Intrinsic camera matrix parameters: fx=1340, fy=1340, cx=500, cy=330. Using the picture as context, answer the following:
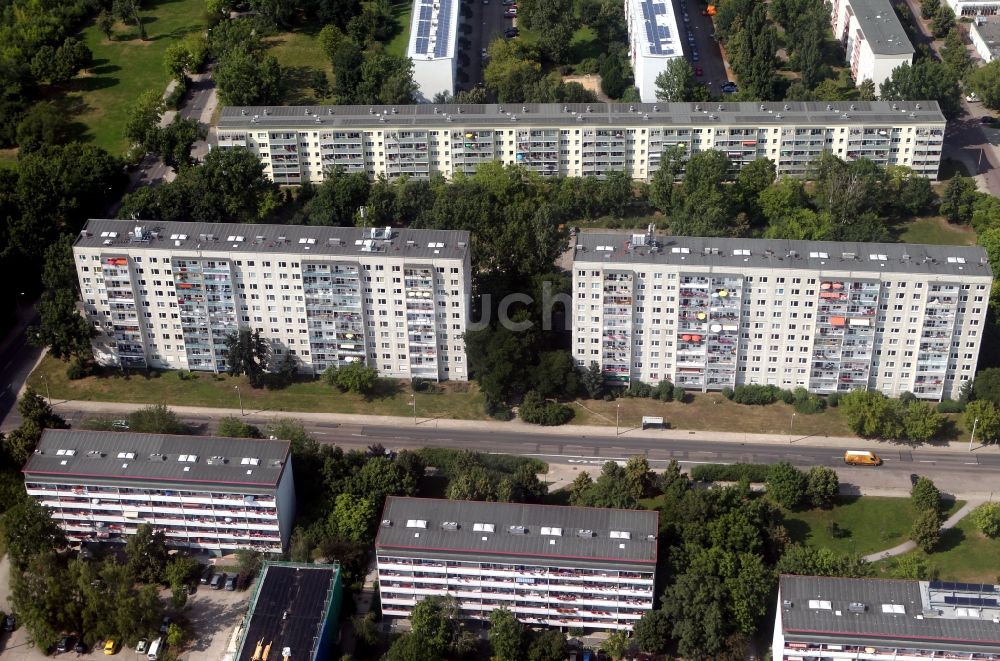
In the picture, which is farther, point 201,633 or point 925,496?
point 925,496

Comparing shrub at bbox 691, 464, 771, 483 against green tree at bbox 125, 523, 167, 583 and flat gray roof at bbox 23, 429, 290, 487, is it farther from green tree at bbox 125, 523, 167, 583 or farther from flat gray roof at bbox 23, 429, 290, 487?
green tree at bbox 125, 523, 167, 583

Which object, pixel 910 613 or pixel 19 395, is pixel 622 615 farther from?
pixel 19 395

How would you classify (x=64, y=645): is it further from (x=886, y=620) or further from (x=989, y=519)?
(x=989, y=519)

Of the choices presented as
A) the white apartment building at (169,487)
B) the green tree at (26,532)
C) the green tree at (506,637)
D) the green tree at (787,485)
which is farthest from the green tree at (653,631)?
the green tree at (26,532)

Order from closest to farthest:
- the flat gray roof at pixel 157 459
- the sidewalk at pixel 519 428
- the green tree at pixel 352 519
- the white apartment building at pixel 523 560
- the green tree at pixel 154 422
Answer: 1. the white apartment building at pixel 523 560
2. the flat gray roof at pixel 157 459
3. the green tree at pixel 352 519
4. the green tree at pixel 154 422
5. the sidewalk at pixel 519 428

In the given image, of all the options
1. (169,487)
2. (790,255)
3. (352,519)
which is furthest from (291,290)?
(790,255)

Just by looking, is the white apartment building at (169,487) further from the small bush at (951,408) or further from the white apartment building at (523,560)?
the small bush at (951,408)
